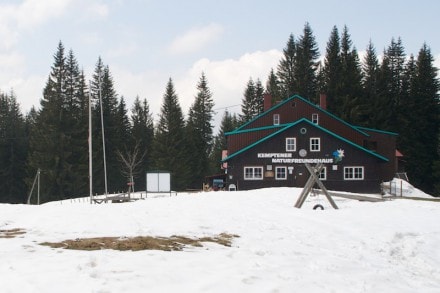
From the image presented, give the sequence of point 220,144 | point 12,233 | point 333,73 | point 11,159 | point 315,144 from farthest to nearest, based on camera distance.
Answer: point 220,144 → point 333,73 → point 11,159 → point 315,144 → point 12,233

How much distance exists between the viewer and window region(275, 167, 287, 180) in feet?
136

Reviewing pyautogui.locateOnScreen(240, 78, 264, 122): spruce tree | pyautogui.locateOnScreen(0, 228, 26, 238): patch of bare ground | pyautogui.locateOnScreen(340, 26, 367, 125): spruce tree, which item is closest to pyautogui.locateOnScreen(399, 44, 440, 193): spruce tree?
pyautogui.locateOnScreen(340, 26, 367, 125): spruce tree

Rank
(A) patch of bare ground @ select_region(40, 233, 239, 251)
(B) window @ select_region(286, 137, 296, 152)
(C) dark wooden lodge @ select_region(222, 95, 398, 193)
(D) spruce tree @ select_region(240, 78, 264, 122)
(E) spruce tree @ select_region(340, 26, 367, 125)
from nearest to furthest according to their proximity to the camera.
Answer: (A) patch of bare ground @ select_region(40, 233, 239, 251)
(C) dark wooden lodge @ select_region(222, 95, 398, 193)
(B) window @ select_region(286, 137, 296, 152)
(E) spruce tree @ select_region(340, 26, 367, 125)
(D) spruce tree @ select_region(240, 78, 264, 122)

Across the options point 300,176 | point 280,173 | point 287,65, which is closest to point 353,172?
point 300,176

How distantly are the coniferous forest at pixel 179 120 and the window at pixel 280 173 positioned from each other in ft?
74.7

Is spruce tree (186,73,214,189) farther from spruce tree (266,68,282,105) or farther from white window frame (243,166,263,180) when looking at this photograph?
white window frame (243,166,263,180)

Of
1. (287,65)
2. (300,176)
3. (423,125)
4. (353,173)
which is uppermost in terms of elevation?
(287,65)

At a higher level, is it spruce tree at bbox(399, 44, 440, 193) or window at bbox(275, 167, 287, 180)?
spruce tree at bbox(399, 44, 440, 193)

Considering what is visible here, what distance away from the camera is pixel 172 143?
221 feet

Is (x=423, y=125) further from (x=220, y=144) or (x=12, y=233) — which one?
(x=12, y=233)

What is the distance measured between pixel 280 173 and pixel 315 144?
4.37m

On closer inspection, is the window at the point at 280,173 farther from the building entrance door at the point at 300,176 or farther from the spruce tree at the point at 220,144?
the spruce tree at the point at 220,144

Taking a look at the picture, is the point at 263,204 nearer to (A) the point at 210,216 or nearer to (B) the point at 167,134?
(A) the point at 210,216

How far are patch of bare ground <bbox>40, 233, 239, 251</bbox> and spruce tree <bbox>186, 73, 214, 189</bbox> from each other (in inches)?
2246
